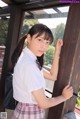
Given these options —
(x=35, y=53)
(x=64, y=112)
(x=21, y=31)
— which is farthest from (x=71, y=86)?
(x=21, y=31)

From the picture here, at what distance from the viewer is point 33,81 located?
157 centimetres

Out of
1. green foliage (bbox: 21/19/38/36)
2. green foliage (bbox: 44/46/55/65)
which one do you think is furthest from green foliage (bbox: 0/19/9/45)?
green foliage (bbox: 44/46/55/65)

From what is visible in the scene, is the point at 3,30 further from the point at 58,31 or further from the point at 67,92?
the point at 67,92

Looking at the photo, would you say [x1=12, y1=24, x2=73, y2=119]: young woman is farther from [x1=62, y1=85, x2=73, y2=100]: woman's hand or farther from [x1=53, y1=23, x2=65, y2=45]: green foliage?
[x1=53, y1=23, x2=65, y2=45]: green foliage

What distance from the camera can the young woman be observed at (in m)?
1.57

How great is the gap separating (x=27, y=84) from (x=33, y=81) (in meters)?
0.05

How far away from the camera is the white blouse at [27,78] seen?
1.57 meters

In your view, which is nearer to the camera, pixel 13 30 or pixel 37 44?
pixel 37 44

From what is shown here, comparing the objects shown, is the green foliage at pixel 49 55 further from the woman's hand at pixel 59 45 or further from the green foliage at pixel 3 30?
the green foliage at pixel 3 30

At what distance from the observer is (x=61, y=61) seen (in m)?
1.95

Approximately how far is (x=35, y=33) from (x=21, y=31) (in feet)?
5.59

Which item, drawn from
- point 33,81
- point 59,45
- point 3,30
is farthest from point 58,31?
point 3,30

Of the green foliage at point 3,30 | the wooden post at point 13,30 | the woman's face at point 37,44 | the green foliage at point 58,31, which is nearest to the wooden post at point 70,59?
the woman's face at point 37,44

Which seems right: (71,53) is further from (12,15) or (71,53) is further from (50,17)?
(12,15)
